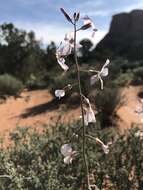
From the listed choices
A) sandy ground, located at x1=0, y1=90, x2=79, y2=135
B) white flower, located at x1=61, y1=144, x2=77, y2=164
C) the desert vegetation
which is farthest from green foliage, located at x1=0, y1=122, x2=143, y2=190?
sandy ground, located at x1=0, y1=90, x2=79, y2=135

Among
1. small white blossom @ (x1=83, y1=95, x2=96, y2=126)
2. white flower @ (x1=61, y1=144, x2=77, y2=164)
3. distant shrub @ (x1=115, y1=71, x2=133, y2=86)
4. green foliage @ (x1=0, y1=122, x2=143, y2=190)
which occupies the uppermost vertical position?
small white blossom @ (x1=83, y1=95, x2=96, y2=126)

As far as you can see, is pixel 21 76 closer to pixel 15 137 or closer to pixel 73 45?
pixel 15 137

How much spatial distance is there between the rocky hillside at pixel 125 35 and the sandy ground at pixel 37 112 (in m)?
34.3

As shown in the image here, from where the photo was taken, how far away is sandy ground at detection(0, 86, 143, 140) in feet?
53.4

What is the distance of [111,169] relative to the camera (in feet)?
20.7

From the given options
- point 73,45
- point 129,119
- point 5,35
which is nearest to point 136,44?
point 5,35

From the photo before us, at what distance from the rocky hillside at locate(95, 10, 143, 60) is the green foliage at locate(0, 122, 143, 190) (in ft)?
169

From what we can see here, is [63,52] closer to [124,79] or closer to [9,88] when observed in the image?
[124,79]

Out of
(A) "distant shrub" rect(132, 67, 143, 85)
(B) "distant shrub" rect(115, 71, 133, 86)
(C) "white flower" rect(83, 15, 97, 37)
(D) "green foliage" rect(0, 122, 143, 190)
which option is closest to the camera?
(C) "white flower" rect(83, 15, 97, 37)

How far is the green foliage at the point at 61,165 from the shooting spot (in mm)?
5703

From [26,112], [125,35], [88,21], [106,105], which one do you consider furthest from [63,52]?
[125,35]

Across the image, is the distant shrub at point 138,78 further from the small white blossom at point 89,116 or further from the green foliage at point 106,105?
the small white blossom at point 89,116

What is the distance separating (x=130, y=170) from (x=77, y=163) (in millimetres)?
596

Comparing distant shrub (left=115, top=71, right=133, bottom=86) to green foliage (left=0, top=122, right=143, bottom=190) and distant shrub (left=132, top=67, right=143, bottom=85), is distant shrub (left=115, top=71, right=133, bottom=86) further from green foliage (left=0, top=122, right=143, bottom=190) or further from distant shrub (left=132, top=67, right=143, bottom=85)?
green foliage (left=0, top=122, right=143, bottom=190)
